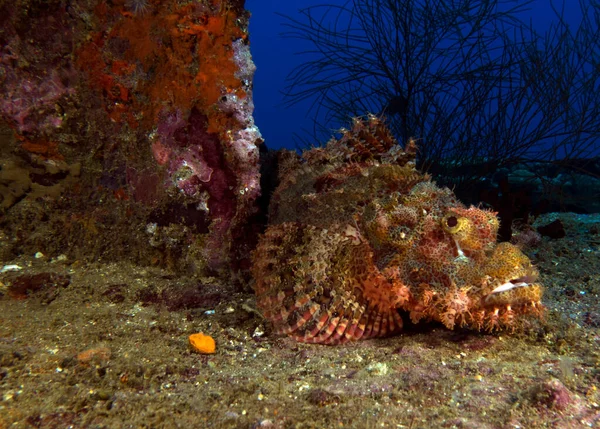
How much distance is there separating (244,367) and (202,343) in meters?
0.37

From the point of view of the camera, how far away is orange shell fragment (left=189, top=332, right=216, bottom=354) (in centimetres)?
266

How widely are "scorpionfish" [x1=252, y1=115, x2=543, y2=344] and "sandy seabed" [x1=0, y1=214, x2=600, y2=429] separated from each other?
201 mm

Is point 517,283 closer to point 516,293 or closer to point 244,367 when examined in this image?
point 516,293

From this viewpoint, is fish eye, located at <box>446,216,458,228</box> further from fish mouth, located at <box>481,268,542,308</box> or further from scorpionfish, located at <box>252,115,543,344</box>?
fish mouth, located at <box>481,268,542,308</box>

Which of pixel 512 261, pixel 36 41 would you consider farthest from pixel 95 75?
pixel 512 261

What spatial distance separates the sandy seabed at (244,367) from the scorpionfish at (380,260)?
0.20 meters

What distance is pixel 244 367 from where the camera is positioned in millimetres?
2531

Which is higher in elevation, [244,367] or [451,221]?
[451,221]

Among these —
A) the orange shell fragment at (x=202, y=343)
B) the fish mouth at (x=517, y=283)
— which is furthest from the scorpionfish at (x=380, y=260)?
the orange shell fragment at (x=202, y=343)

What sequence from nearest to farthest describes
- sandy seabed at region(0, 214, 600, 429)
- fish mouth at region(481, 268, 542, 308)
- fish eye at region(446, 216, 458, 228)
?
sandy seabed at region(0, 214, 600, 429), fish mouth at region(481, 268, 542, 308), fish eye at region(446, 216, 458, 228)

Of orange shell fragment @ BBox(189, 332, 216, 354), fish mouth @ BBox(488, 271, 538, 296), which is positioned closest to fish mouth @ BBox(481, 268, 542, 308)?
fish mouth @ BBox(488, 271, 538, 296)

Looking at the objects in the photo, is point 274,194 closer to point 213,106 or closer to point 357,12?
point 213,106

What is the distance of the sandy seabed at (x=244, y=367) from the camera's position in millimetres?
1809

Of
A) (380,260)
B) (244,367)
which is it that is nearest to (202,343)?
(244,367)
